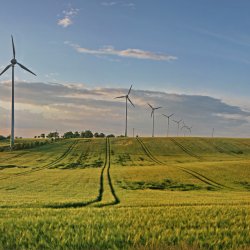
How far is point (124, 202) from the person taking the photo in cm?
2761

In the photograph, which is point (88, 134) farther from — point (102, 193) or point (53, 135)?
point (102, 193)

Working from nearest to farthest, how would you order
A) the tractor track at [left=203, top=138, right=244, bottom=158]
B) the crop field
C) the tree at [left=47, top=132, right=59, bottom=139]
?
1. the crop field
2. the tractor track at [left=203, top=138, right=244, bottom=158]
3. the tree at [left=47, top=132, right=59, bottom=139]

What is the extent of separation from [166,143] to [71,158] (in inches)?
1627

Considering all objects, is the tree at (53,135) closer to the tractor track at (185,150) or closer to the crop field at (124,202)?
the crop field at (124,202)

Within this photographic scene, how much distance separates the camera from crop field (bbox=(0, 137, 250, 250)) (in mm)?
10109

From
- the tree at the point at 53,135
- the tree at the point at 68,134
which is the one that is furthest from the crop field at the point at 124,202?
the tree at the point at 53,135

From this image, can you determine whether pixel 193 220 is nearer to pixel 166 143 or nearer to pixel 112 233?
pixel 112 233

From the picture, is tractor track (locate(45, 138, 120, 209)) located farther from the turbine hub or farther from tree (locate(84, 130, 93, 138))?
tree (locate(84, 130, 93, 138))

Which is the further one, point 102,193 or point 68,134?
point 68,134

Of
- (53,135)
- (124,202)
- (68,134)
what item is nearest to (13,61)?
(124,202)

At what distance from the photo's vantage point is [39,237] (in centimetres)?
1028

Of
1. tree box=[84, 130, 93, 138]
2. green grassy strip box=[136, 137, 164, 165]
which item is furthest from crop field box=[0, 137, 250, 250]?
tree box=[84, 130, 93, 138]

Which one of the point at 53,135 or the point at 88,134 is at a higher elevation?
the point at 88,134

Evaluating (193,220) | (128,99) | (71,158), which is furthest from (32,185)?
(128,99)
